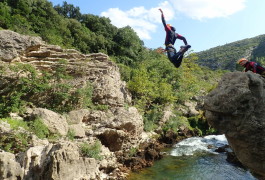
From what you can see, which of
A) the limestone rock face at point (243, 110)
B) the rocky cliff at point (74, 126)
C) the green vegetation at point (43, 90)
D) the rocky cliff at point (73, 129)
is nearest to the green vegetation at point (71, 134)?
the rocky cliff at point (73, 129)

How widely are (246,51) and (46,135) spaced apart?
399 ft

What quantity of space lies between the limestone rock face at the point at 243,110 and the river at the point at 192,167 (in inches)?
380

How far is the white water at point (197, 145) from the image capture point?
22.0m

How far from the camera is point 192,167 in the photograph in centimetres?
1811

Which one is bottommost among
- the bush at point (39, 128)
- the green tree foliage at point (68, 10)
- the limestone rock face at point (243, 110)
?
the bush at point (39, 128)

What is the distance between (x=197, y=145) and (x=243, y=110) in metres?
19.9

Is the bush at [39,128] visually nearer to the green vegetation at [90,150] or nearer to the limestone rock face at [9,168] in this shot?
the green vegetation at [90,150]

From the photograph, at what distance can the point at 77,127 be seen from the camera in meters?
15.9

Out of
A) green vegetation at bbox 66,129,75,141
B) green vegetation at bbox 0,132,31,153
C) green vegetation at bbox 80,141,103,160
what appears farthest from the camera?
green vegetation at bbox 66,129,75,141

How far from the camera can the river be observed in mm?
15859

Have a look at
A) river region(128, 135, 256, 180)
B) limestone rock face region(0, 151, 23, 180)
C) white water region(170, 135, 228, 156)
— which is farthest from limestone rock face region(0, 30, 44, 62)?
white water region(170, 135, 228, 156)

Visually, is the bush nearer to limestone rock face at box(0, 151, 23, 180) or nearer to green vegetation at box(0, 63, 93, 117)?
green vegetation at box(0, 63, 93, 117)

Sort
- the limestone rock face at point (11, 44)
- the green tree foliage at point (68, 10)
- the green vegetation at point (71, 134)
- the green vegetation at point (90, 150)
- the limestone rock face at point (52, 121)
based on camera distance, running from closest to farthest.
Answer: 1. the green vegetation at point (90, 150)
2. the limestone rock face at point (52, 121)
3. the green vegetation at point (71, 134)
4. the limestone rock face at point (11, 44)
5. the green tree foliage at point (68, 10)

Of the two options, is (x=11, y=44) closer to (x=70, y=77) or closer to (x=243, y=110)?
(x=70, y=77)
